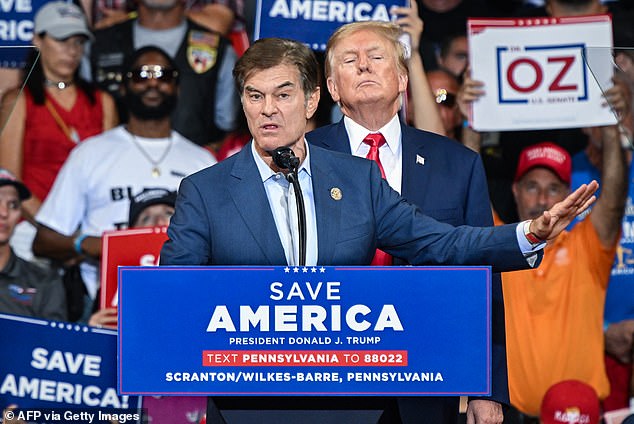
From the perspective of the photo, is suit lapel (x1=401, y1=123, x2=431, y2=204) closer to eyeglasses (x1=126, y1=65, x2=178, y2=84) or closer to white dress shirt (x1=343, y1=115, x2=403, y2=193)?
white dress shirt (x1=343, y1=115, x2=403, y2=193)

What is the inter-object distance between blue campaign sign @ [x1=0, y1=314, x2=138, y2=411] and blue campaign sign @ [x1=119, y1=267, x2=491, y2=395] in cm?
221

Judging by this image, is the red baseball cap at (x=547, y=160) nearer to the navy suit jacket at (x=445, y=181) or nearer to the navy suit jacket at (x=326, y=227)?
the navy suit jacket at (x=445, y=181)

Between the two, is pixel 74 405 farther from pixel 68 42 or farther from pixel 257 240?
pixel 257 240

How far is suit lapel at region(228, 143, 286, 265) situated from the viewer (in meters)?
2.38

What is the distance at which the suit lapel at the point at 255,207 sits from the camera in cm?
238

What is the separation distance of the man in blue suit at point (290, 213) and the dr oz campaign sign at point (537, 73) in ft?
7.85

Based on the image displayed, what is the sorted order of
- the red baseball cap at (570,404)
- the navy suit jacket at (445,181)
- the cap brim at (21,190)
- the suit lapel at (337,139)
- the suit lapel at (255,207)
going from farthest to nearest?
1. the cap brim at (21,190)
2. the red baseball cap at (570,404)
3. the suit lapel at (337,139)
4. the navy suit jacket at (445,181)
5. the suit lapel at (255,207)

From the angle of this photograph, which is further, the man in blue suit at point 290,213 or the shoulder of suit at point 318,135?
the shoulder of suit at point 318,135

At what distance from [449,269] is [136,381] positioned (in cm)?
67

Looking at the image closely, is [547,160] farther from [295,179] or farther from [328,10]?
[295,179]

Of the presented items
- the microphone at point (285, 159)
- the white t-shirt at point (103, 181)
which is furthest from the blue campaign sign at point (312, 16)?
the microphone at point (285, 159)

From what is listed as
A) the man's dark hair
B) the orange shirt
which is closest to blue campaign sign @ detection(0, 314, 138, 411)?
the orange shirt

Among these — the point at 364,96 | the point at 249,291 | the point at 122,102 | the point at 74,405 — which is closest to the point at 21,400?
the point at 74,405

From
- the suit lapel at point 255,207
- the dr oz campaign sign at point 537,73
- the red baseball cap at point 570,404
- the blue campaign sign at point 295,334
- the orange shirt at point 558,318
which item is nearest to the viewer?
the blue campaign sign at point 295,334
